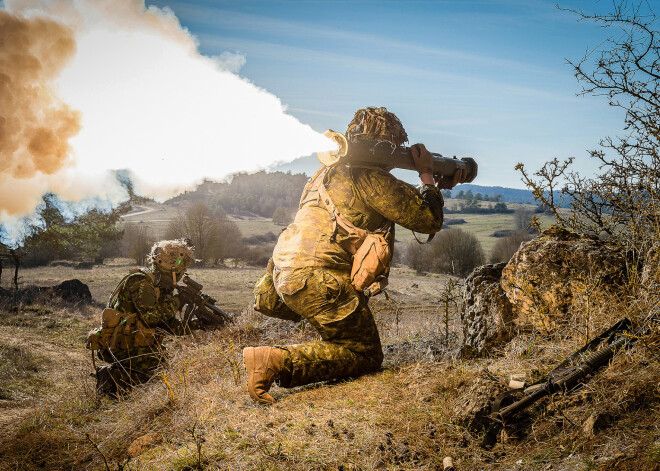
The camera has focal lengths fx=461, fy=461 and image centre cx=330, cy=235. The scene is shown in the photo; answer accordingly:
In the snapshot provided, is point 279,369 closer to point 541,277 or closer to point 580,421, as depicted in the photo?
point 580,421

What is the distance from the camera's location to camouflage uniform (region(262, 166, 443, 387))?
4.42 m

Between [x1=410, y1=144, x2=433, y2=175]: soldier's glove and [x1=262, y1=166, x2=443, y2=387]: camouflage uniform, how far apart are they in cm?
22

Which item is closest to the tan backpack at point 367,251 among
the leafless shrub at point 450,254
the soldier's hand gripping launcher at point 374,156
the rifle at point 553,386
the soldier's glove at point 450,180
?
the soldier's hand gripping launcher at point 374,156

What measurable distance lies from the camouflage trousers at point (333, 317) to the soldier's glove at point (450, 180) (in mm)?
1519

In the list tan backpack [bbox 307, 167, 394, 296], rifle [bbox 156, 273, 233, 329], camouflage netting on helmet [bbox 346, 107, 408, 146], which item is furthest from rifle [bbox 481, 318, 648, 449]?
rifle [bbox 156, 273, 233, 329]

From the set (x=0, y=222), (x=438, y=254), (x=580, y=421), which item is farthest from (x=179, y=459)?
(x=438, y=254)

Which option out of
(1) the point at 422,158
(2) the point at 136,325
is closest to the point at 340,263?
(1) the point at 422,158

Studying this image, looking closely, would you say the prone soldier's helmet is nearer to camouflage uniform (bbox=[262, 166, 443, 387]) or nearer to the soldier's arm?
camouflage uniform (bbox=[262, 166, 443, 387])

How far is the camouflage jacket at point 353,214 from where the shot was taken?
4516 millimetres

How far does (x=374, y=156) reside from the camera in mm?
4527

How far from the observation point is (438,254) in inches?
1097

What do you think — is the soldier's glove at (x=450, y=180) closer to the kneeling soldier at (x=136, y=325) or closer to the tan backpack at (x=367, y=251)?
the tan backpack at (x=367, y=251)

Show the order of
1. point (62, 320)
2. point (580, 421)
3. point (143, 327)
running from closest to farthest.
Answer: point (580, 421) → point (143, 327) → point (62, 320)

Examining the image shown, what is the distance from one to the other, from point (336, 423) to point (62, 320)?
11.9 meters
